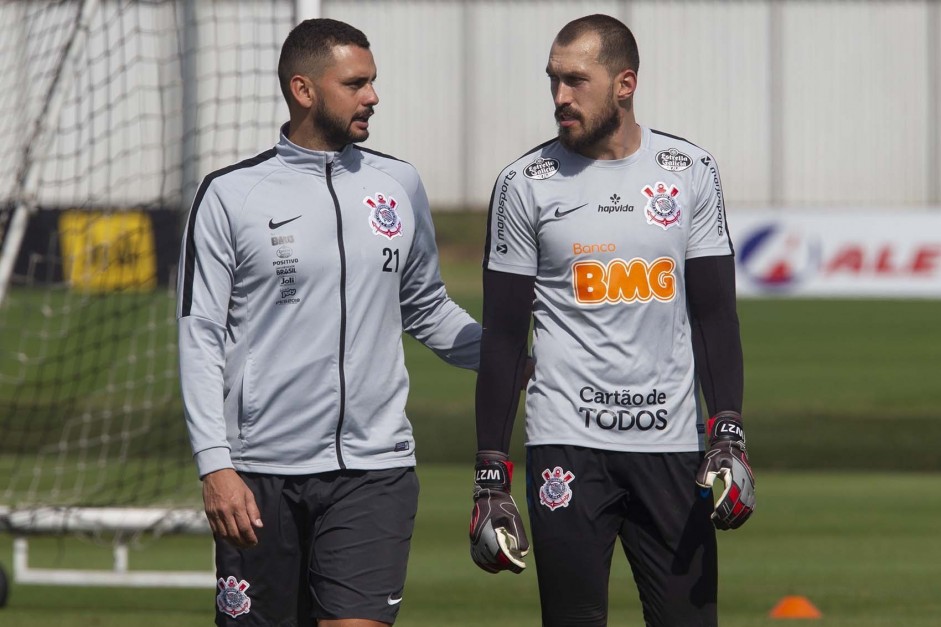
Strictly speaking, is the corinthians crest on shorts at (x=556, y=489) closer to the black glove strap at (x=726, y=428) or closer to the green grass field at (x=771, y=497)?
the black glove strap at (x=726, y=428)

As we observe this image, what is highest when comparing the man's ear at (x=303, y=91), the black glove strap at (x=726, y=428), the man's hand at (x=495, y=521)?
the man's ear at (x=303, y=91)

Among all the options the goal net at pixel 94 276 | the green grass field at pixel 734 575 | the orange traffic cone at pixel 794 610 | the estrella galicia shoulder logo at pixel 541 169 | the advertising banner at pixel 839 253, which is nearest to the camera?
the estrella galicia shoulder logo at pixel 541 169

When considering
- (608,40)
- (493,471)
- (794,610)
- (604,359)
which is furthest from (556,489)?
(794,610)

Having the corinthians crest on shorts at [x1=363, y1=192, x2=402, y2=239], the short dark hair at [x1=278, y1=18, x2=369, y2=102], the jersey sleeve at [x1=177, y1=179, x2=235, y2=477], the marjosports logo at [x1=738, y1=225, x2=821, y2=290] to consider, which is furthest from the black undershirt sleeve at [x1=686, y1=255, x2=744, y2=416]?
the marjosports logo at [x1=738, y1=225, x2=821, y2=290]

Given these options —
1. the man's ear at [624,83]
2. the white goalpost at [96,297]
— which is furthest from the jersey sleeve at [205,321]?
the white goalpost at [96,297]

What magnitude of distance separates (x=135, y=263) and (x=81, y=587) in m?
1.76

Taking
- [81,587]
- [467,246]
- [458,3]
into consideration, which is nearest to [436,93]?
[458,3]

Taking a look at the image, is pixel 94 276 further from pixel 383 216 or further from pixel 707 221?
pixel 707 221

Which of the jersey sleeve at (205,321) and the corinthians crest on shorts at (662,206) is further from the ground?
the corinthians crest on shorts at (662,206)

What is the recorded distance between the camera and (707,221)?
4355 millimetres

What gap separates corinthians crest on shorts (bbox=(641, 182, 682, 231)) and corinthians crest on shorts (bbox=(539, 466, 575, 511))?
684mm

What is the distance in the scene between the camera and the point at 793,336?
1681 cm

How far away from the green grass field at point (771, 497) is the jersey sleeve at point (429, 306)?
2.11 metres

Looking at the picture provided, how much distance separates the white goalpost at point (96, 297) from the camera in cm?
704
